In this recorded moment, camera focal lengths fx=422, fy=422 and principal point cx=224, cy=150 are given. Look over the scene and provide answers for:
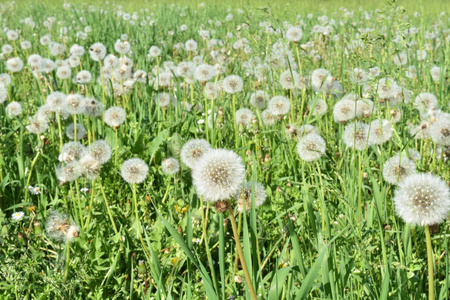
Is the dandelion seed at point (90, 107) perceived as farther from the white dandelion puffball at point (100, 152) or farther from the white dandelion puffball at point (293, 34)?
the white dandelion puffball at point (293, 34)

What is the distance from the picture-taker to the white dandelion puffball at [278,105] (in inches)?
108

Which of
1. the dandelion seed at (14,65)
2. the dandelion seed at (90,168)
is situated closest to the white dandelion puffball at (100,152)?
the dandelion seed at (90,168)

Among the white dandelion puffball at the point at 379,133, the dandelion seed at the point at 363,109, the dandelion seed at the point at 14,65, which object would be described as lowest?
the white dandelion puffball at the point at 379,133

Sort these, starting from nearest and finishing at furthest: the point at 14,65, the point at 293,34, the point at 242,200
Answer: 1. the point at 242,200
2. the point at 293,34
3. the point at 14,65

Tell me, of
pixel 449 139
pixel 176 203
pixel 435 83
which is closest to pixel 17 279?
pixel 176 203

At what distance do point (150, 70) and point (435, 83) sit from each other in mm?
2888

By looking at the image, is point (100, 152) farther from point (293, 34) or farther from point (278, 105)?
point (293, 34)

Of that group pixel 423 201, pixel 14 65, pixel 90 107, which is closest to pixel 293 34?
pixel 90 107

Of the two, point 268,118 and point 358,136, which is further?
point 268,118

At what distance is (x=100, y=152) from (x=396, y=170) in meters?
1.41

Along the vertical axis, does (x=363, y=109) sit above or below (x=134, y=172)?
above

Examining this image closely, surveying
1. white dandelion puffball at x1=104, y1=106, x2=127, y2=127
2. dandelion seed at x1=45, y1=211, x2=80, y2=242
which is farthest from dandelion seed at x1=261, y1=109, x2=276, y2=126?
dandelion seed at x1=45, y1=211, x2=80, y2=242

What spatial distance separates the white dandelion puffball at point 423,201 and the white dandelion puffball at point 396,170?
557 mm

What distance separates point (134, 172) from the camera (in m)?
1.97
